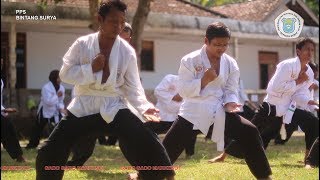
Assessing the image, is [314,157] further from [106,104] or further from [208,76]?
[106,104]

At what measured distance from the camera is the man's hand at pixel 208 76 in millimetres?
4496

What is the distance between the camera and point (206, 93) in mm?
4652

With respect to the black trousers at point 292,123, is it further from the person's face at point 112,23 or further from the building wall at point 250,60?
the building wall at point 250,60

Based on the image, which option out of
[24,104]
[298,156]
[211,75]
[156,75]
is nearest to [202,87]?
[211,75]

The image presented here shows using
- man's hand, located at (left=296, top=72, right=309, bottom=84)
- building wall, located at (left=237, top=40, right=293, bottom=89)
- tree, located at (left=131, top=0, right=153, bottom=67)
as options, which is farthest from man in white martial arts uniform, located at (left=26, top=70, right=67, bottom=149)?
building wall, located at (left=237, top=40, right=293, bottom=89)

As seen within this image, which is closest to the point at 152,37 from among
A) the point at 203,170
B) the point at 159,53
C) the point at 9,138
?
the point at 159,53

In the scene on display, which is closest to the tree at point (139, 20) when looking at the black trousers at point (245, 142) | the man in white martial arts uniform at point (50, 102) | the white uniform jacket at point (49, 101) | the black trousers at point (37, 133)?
the man in white martial arts uniform at point (50, 102)

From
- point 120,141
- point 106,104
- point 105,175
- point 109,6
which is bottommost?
point 105,175

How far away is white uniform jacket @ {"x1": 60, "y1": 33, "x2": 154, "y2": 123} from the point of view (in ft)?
12.6

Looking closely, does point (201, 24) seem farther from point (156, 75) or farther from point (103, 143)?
point (103, 143)

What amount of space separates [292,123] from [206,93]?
2304 mm

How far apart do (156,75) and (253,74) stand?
3.70 meters

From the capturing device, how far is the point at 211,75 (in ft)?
14.8

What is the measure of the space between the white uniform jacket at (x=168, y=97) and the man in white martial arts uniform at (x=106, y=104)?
4438mm
